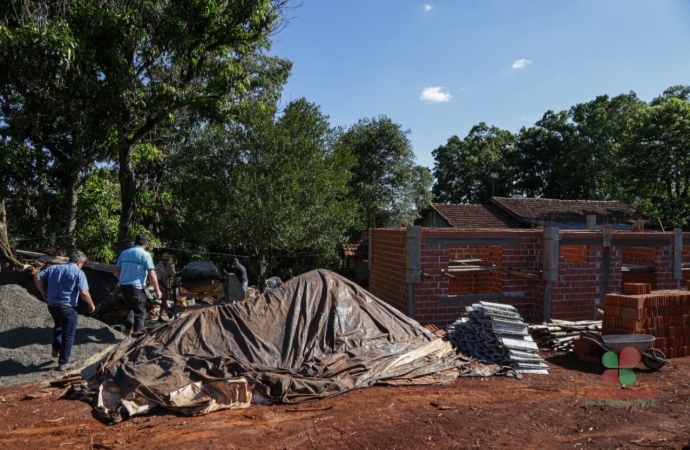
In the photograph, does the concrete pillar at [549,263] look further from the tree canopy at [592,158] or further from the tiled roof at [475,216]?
the tree canopy at [592,158]

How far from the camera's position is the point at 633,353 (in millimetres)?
6965

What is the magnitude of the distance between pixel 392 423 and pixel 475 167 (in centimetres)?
3387

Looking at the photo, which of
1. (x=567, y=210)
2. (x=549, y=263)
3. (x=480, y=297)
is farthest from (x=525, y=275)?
(x=567, y=210)

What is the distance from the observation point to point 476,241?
29.1 ft

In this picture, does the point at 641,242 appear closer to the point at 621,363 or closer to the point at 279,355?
the point at 621,363

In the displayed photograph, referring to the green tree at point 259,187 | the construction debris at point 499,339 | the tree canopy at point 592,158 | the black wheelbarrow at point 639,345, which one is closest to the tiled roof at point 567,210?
the tree canopy at point 592,158

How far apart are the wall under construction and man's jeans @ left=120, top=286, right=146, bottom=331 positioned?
14.3 ft

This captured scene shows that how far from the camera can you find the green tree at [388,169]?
23516mm

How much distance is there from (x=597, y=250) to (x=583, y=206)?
19.0 metres

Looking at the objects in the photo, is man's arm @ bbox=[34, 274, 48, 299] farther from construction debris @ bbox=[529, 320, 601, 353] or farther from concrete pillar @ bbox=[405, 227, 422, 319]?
construction debris @ bbox=[529, 320, 601, 353]

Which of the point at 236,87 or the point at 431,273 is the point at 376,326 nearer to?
the point at 431,273

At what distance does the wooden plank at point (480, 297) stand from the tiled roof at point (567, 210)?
662 inches

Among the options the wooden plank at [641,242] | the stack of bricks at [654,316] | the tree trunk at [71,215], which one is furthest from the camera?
the tree trunk at [71,215]

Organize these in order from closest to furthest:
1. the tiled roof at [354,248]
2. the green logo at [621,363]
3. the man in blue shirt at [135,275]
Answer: the green logo at [621,363] < the man in blue shirt at [135,275] < the tiled roof at [354,248]
